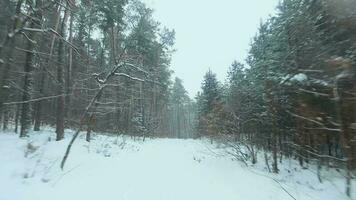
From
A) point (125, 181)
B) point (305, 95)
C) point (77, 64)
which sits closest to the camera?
point (305, 95)

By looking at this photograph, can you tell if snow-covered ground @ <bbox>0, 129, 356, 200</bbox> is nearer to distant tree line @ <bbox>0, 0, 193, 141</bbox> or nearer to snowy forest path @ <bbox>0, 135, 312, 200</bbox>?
snowy forest path @ <bbox>0, 135, 312, 200</bbox>

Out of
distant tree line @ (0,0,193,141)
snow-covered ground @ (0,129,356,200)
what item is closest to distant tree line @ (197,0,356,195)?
snow-covered ground @ (0,129,356,200)

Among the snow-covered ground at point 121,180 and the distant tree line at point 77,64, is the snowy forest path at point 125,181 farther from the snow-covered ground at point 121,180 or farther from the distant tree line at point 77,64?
the distant tree line at point 77,64

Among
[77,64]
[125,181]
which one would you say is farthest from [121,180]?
[77,64]

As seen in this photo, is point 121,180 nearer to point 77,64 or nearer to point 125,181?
point 125,181

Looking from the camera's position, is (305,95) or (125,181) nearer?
(305,95)

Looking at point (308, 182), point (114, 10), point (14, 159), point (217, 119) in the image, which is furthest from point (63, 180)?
point (114, 10)

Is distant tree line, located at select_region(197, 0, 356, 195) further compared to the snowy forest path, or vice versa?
the snowy forest path

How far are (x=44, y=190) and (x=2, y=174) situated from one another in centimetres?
114

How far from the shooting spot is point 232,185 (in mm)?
9531

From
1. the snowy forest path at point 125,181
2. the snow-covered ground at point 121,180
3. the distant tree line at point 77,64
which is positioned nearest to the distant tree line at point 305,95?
the snow-covered ground at point 121,180

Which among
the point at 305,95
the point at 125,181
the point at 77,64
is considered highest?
the point at 77,64

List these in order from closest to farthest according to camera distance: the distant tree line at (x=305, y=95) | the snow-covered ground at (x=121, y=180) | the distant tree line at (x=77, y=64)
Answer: the distant tree line at (x=305, y=95)
the distant tree line at (x=77, y=64)
the snow-covered ground at (x=121, y=180)

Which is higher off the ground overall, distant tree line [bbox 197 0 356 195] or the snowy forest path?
distant tree line [bbox 197 0 356 195]
